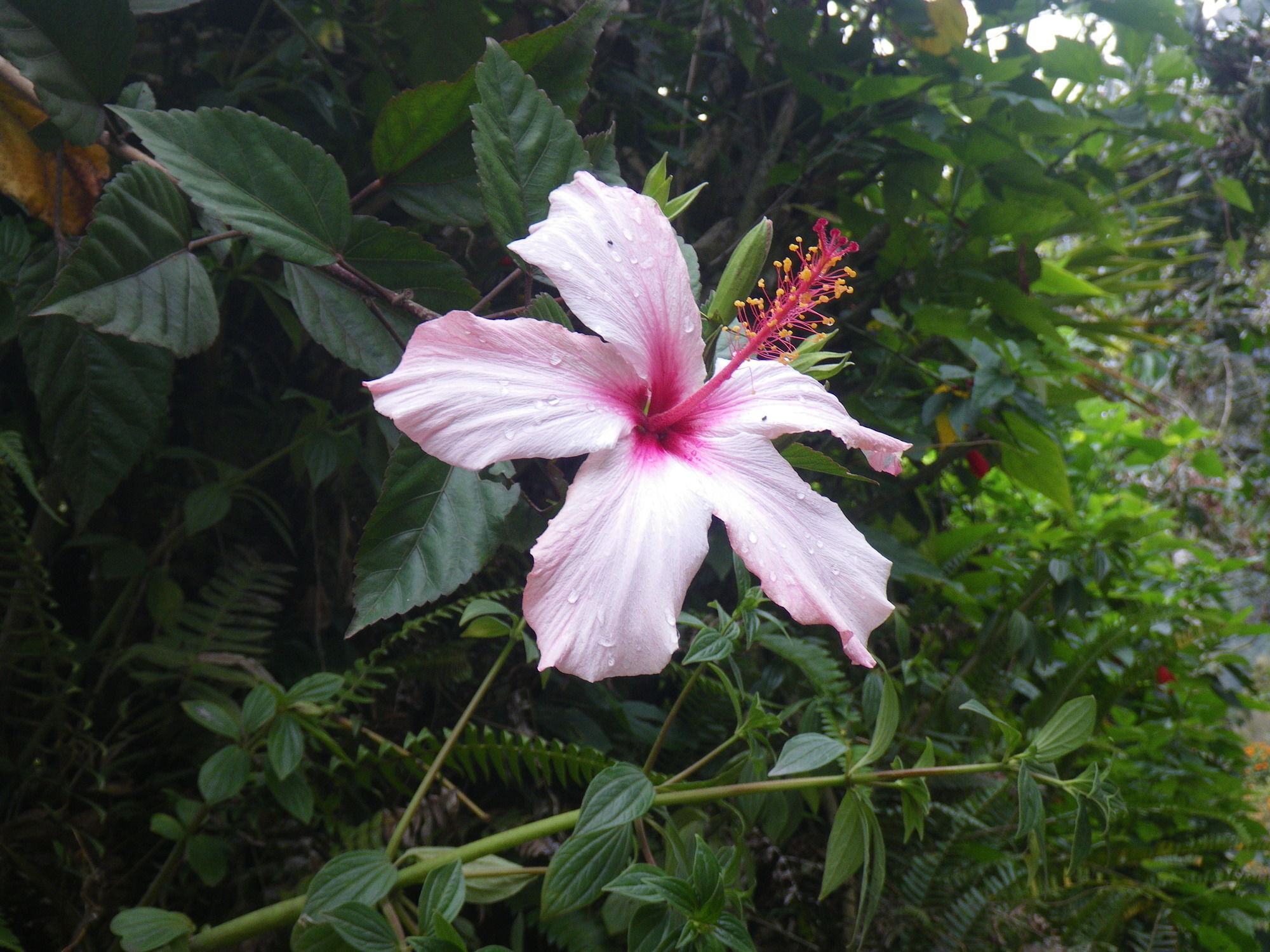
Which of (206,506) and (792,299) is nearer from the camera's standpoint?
(792,299)

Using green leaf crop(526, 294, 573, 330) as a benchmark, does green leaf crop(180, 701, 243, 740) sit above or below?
below

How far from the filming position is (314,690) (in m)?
→ 0.66

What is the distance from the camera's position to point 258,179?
527mm

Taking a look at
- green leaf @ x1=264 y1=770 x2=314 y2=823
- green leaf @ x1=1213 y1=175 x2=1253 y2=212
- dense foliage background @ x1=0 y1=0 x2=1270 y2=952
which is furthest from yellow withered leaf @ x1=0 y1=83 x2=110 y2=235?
green leaf @ x1=1213 y1=175 x2=1253 y2=212

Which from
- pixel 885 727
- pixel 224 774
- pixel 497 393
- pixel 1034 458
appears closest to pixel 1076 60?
pixel 1034 458

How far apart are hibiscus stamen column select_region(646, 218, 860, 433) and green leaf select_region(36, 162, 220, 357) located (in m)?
0.32

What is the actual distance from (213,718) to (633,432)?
48 cm

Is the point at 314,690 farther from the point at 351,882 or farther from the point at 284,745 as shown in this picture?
the point at 351,882

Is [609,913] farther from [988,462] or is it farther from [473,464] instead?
[988,462]

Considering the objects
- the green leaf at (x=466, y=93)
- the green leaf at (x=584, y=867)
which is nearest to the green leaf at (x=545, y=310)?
the green leaf at (x=466, y=93)

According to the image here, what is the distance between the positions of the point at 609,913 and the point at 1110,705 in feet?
3.33

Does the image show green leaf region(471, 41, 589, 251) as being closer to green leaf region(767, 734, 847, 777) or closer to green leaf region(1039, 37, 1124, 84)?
green leaf region(767, 734, 847, 777)

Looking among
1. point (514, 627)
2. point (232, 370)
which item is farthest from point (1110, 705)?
point (232, 370)

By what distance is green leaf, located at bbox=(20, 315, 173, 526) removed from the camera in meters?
0.57
